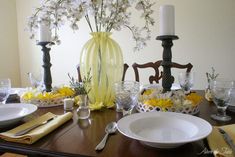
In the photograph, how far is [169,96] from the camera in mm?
978

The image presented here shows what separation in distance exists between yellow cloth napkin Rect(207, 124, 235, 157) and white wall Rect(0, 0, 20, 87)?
2988 millimetres

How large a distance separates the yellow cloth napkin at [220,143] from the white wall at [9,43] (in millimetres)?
2988

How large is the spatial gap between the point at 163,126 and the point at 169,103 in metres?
0.16

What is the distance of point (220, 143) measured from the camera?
0.66m

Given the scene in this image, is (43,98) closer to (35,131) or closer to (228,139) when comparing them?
(35,131)

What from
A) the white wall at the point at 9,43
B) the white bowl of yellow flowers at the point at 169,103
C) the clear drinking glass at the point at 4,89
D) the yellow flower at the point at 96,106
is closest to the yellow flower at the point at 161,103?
the white bowl of yellow flowers at the point at 169,103

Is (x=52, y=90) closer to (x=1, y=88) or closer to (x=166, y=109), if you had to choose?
(x=1, y=88)

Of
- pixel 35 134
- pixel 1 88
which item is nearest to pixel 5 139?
pixel 35 134

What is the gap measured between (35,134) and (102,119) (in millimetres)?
304

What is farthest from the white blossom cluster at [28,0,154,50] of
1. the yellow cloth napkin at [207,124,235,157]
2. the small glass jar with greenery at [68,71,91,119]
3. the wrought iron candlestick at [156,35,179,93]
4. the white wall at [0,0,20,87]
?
the white wall at [0,0,20,87]

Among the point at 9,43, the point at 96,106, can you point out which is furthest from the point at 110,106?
the point at 9,43

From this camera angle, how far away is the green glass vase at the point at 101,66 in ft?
3.63

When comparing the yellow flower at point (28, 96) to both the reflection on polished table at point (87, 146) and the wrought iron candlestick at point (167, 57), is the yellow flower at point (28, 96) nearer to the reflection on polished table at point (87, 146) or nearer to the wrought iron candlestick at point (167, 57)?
the reflection on polished table at point (87, 146)

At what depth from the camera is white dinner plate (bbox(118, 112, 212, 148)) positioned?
70 cm
